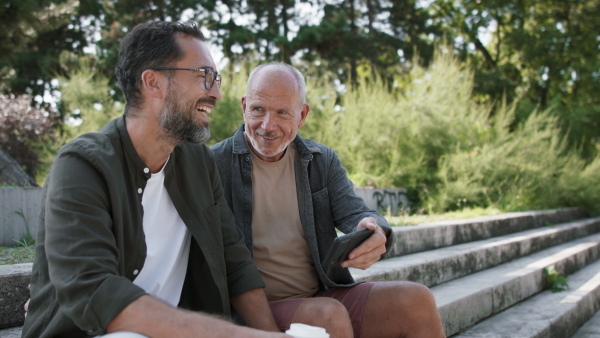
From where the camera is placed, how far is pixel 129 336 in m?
1.52

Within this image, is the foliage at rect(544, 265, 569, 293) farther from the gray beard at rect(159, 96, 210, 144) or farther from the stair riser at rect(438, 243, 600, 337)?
the gray beard at rect(159, 96, 210, 144)

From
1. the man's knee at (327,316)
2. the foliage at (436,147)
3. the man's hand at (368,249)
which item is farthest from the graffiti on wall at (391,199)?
the man's knee at (327,316)

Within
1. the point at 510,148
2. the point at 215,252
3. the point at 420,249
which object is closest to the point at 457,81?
the point at 510,148

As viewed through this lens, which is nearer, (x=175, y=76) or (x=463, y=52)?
(x=175, y=76)

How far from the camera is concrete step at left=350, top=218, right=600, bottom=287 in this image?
391 cm

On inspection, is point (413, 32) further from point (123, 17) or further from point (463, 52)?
point (123, 17)

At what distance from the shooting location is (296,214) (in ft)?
8.70

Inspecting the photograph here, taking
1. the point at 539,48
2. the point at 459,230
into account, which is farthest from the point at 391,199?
the point at 539,48

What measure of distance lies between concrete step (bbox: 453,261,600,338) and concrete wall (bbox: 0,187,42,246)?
3371mm

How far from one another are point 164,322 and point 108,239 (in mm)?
308

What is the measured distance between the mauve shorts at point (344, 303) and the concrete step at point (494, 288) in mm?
1202

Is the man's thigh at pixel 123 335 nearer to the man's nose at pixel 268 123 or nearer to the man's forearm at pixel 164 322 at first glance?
the man's forearm at pixel 164 322

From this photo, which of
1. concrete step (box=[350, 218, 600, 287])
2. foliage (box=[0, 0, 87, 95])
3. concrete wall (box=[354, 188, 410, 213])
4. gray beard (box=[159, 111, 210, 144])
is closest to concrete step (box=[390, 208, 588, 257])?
concrete step (box=[350, 218, 600, 287])

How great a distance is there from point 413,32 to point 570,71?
6.09 m
